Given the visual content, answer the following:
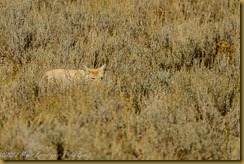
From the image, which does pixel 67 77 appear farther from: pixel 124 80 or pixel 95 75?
pixel 124 80

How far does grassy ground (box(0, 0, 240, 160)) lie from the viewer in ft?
11.5

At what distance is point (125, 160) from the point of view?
3295 mm

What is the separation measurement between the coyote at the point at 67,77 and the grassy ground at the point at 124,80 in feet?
0.44

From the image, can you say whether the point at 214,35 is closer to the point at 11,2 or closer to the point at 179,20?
the point at 179,20

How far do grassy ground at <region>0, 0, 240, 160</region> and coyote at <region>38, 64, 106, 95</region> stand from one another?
0.13 meters

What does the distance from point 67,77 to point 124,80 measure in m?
0.70

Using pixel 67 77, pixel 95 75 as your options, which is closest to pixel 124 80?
pixel 95 75

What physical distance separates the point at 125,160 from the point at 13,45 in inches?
149

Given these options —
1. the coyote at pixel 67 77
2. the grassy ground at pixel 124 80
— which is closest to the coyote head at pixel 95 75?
the coyote at pixel 67 77

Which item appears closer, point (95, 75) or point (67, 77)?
point (67, 77)

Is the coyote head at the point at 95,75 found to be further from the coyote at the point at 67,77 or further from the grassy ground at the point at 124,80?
the grassy ground at the point at 124,80

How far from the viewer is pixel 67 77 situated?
16.4 ft

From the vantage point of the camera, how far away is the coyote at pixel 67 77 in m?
4.77

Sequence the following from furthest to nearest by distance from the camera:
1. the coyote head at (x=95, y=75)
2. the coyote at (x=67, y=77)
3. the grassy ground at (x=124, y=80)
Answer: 1. the coyote head at (x=95, y=75)
2. the coyote at (x=67, y=77)
3. the grassy ground at (x=124, y=80)
